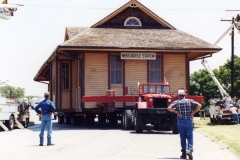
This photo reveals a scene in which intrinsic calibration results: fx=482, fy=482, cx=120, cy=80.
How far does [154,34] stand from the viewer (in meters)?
31.7

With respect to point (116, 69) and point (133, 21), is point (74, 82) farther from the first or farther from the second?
point (133, 21)

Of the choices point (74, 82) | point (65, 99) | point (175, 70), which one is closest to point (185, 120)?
point (175, 70)

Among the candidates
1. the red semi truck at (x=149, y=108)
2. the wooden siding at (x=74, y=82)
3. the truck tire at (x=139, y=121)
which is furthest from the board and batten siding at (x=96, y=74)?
the truck tire at (x=139, y=121)

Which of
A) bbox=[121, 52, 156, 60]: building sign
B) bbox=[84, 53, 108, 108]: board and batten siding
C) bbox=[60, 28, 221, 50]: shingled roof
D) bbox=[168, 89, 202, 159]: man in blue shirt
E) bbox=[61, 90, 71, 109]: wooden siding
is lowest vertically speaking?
bbox=[168, 89, 202, 159]: man in blue shirt

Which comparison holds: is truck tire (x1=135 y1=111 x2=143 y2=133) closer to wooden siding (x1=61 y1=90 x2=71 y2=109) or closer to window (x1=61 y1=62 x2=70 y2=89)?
wooden siding (x1=61 y1=90 x2=71 y2=109)

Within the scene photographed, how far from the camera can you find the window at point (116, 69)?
29.1 meters

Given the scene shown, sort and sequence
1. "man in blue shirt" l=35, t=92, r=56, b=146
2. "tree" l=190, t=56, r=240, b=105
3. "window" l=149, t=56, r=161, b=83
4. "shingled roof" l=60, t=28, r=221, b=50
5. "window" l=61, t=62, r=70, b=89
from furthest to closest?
"tree" l=190, t=56, r=240, b=105 → "window" l=61, t=62, r=70, b=89 → "window" l=149, t=56, r=161, b=83 → "shingled roof" l=60, t=28, r=221, b=50 → "man in blue shirt" l=35, t=92, r=56, b=146

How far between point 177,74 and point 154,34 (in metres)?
3.55

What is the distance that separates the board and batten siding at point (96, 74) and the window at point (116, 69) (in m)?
0.42

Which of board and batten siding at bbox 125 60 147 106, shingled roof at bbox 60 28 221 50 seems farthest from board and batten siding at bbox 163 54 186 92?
board and batten siding at bbox 125 60 147 106

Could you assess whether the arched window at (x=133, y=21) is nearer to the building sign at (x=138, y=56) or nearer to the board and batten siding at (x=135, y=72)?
the board and batten siding at (x=135, y=72)

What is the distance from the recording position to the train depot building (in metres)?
28.2

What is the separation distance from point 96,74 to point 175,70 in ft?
16.1

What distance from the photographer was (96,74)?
2872 cm
